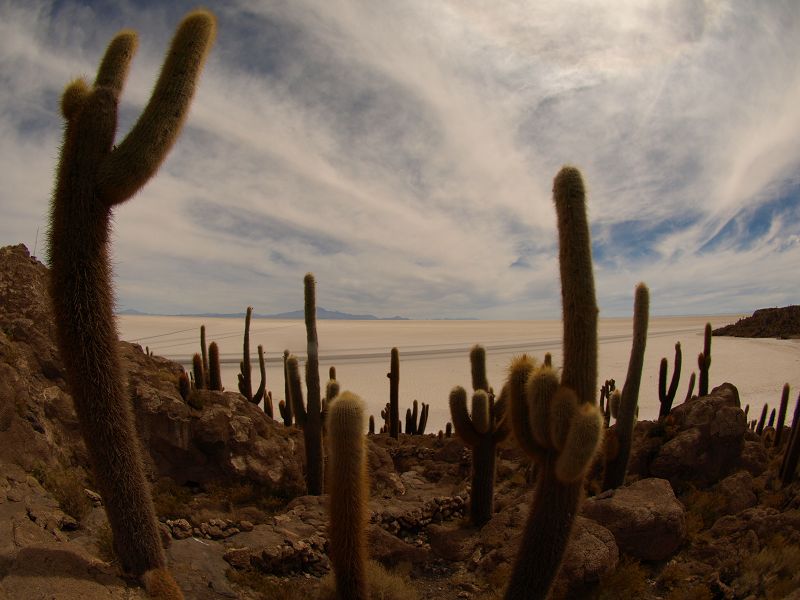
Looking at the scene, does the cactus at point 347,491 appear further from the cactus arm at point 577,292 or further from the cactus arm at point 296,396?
the cactus arm at point 296,396

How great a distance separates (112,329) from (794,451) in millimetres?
10890

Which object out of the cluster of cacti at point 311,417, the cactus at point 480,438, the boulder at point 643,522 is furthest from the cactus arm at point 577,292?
the cluster of cacti at point 311,417

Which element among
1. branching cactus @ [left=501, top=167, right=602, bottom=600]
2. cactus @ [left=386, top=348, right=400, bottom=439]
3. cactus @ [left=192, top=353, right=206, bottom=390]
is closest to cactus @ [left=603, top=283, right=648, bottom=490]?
branching cactus @ [left=501, top=167, right=602, bottom=600]

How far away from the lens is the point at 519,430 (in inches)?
188

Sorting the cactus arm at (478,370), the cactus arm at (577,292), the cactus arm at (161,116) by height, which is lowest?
the cactus arm at (478,370)

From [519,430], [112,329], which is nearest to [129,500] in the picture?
[112,329]

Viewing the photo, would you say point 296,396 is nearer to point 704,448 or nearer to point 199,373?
point 199,373

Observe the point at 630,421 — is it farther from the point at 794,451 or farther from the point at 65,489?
the point at 65,489

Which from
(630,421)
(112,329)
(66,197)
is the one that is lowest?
(630,421)

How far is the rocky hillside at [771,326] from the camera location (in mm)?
43688

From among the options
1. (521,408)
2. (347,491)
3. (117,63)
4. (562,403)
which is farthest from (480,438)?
(117,63)

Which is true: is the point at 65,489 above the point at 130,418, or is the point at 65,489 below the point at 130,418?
below

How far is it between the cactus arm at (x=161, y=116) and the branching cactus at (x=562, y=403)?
3172 mm

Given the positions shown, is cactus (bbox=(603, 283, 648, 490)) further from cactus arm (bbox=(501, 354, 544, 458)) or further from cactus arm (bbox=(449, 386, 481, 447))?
cactus arm (bbox=(501, 354, 544, 458))
